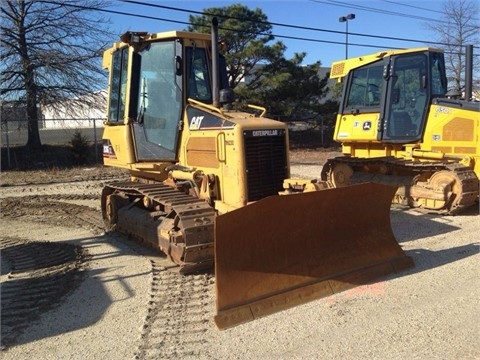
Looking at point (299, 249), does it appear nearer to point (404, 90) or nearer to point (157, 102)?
point (157, 102)

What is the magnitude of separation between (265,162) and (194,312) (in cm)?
215

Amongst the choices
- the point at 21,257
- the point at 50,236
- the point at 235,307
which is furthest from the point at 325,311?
the point at 50,236

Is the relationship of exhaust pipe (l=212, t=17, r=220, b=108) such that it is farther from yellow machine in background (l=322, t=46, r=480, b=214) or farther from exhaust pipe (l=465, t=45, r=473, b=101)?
exhaust pipe (l=465, t=45, r=473, b=101)

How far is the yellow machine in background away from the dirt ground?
1.76 meters

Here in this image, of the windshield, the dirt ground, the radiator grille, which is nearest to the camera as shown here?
the dirt ground

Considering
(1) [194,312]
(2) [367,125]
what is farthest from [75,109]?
(1) [194,312]

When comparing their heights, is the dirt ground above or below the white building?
below

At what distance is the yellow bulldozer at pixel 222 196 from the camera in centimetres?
479

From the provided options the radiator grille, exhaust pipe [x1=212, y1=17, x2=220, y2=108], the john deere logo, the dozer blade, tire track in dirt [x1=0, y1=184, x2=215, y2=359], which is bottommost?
tire track in dirt [x1=0, y1=184, x2=215, y2=359]

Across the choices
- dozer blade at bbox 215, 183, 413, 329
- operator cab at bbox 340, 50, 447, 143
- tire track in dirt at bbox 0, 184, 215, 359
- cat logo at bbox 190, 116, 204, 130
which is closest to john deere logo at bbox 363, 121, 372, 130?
operator cab at bbox 340, 50, 447, 143

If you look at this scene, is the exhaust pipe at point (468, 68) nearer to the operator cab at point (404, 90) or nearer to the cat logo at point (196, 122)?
the operator cab at point (404, 90)

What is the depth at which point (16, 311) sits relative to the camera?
479cm

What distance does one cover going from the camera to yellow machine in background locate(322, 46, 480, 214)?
29.2 feet

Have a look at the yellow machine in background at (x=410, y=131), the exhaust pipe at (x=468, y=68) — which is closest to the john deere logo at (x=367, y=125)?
the yellow machine in background at (x=410, y=131)
